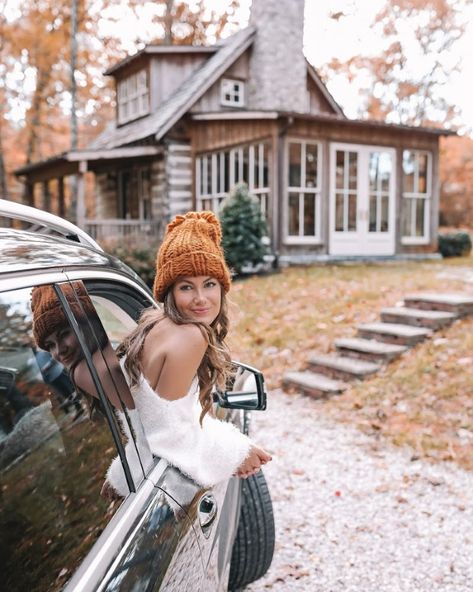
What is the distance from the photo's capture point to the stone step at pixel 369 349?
287 inches

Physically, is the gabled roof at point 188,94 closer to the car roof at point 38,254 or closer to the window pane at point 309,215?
the window pane at point 309,215

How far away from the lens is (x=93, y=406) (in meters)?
1.63

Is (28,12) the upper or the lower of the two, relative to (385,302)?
upper

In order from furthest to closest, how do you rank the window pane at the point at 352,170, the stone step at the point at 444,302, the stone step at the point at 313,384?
the window pane at the point at 352,170, the stone step at the point at 444,302, the stone step at the point at 313,384

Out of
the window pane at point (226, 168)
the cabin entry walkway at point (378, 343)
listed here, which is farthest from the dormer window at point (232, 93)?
the cabin entry walkway at point (378, 343)

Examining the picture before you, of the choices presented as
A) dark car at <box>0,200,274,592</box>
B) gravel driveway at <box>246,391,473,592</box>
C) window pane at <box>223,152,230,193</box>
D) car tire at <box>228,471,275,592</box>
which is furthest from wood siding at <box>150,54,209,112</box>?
dark car at <box>0,200,274,592</box>

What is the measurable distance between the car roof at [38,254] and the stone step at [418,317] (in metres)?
6.68

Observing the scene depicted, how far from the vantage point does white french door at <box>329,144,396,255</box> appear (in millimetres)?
15797

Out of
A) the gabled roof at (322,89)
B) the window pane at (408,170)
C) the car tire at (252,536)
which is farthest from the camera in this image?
the gabled roof at (322,89)

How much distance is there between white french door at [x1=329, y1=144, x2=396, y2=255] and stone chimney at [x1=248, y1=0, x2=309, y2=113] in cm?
248

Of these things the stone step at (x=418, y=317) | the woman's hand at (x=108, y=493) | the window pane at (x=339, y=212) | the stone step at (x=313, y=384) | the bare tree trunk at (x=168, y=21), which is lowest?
the stone step at (x=313, y=384)

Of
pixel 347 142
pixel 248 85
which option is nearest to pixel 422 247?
pixel 347 142

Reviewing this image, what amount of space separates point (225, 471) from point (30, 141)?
2988 centimetres

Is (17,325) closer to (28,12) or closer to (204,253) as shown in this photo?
(204,253)
